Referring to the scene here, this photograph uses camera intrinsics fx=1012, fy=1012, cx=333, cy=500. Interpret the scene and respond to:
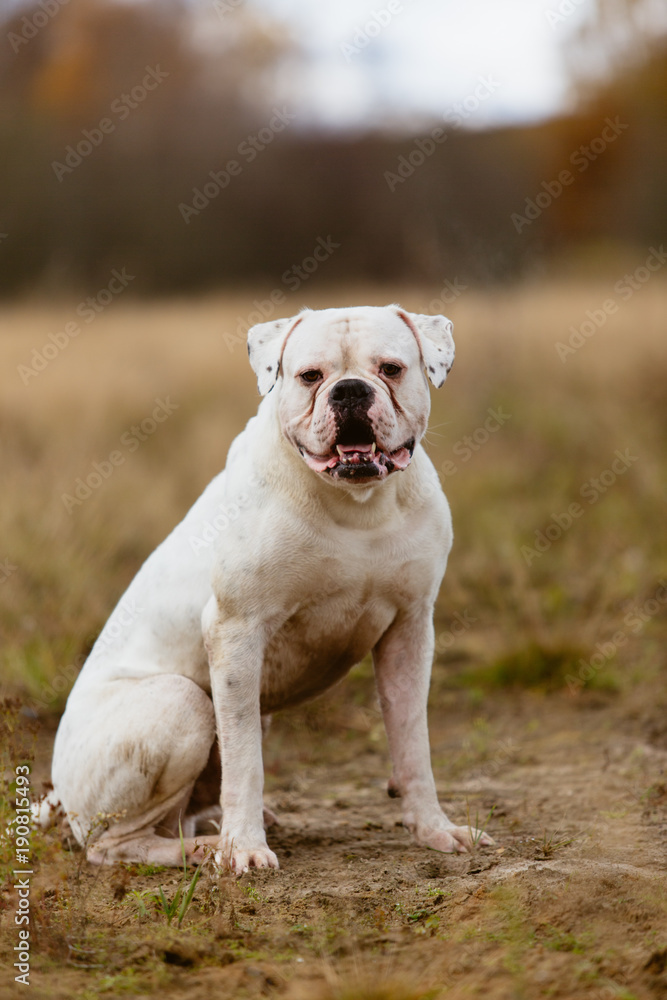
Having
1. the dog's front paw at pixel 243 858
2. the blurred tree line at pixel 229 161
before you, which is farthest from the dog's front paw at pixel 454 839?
the blurred tree line at pixel 229 161

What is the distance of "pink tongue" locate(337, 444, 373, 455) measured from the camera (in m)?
2.90

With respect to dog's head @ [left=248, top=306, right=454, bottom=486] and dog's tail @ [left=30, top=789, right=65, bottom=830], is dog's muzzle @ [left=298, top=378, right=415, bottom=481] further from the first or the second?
dog's tail @ [left=30, top=789, right=65, bottom=830]

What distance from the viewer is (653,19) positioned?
1655 cm

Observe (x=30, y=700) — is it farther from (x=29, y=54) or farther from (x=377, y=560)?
(x=29, y=54)

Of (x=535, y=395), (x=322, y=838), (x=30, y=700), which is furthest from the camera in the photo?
(x=535, y=395)

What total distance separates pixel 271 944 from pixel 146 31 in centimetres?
1732

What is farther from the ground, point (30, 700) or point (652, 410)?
point (652, 410)

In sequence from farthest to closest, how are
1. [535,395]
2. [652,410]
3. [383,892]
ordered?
1. [535,395]
2. [652,410]
3. [383,892]

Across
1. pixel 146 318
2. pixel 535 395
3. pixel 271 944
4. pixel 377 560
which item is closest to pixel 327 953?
pixel 271 944

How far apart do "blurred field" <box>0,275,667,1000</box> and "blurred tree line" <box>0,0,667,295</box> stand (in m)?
4.80

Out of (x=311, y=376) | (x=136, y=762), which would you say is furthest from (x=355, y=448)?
(x=136, y=762)

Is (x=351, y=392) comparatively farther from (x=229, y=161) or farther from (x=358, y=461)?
(x=229, y=161)

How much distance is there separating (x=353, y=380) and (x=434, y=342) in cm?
43

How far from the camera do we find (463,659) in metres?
5.80
